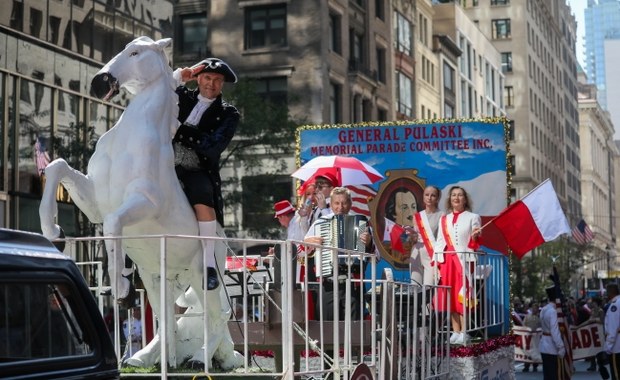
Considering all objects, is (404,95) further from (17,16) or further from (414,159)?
(414,159)

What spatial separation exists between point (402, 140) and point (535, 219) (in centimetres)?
353

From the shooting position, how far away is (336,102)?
55.5m

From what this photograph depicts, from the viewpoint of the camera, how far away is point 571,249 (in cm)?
9250

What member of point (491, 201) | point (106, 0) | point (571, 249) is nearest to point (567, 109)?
point (571, 249)

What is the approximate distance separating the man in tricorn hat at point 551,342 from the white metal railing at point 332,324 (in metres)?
9.81

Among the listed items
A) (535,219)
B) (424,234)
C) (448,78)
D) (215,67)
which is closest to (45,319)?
(215,67)

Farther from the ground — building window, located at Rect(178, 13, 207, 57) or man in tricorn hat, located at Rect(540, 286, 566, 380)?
building window, located at Rect(178, 13, 207, 57)

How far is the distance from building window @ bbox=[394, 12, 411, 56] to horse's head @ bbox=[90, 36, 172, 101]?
191ft

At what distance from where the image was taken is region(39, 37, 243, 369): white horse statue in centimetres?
779

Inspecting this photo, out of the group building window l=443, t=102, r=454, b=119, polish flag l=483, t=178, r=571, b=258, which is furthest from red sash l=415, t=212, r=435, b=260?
building window l=443, t=102, r=454, b=119

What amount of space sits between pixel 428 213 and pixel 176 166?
670 cm

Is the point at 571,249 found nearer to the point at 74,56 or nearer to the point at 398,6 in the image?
the point at 398,6

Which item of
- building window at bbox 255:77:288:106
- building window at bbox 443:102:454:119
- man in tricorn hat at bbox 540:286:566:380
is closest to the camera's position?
man in tricorn hat at bbox 540:286:566:380

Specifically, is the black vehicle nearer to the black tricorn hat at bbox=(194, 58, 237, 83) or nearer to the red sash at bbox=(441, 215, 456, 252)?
the black tricorn hat at bbox=(194, 58, 237, 83)
